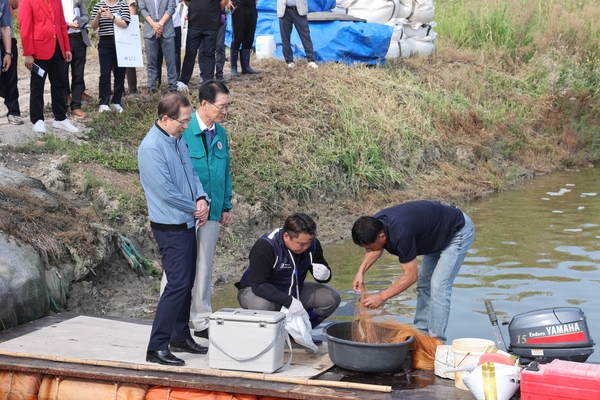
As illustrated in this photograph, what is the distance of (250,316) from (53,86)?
5.73 metres

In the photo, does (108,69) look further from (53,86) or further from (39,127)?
(39,127)

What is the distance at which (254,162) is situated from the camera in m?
11.7

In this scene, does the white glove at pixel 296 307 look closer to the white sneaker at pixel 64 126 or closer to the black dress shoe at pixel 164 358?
the black dress shoe at pixel 164 358

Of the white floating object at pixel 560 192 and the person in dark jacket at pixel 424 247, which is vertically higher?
the person in dark jacket at pixel 424 247

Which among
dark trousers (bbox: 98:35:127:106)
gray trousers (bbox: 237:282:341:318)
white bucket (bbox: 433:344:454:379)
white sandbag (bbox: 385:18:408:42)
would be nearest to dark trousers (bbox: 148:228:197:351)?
gray trousers (bbox: 237:282:341:318)

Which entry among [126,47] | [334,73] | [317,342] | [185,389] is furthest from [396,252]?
[334,73]

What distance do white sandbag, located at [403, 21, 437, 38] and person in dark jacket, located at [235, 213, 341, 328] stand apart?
1163 cm

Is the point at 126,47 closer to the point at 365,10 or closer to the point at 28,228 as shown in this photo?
the point at 28,228

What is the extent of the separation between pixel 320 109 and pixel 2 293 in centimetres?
730

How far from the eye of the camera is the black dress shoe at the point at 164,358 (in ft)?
19.7

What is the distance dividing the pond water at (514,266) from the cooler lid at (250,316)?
232 cm

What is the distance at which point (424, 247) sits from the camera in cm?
635

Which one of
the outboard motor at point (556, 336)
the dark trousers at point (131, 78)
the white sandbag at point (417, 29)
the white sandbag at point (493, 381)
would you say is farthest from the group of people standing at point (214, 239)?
the white sandbag at point (417, 29)

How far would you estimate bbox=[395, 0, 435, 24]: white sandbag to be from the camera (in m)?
17.0
